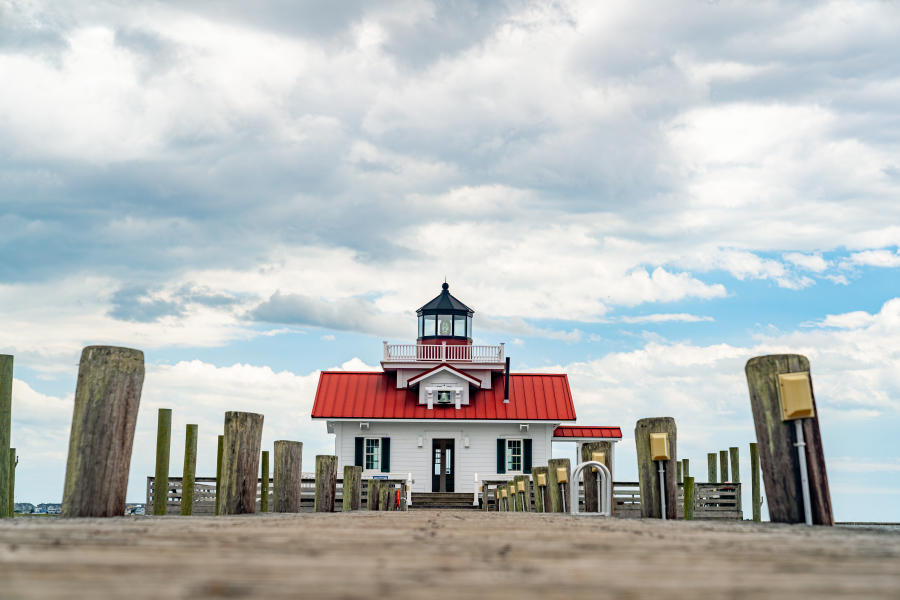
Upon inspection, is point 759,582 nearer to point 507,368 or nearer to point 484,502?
point 484,502

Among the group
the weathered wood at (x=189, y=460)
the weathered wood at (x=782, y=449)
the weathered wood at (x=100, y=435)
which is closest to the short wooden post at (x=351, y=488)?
the weathered wood at (x=189, y=460)

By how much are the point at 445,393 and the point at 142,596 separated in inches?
1408

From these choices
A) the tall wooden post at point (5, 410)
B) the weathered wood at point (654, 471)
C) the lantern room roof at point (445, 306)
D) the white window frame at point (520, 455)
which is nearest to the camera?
the weathered wood at point (654, 471)

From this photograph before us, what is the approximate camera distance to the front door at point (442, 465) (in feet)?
123

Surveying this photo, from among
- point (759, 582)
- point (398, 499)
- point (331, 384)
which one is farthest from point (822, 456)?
point (331, 384)

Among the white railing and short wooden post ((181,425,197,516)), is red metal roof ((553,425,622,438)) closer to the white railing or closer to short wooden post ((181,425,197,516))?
the white railing

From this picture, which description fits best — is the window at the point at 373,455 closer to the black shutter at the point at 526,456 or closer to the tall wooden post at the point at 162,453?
the black shutter at the point at 526,456

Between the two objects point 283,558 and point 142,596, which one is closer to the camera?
point 142,596

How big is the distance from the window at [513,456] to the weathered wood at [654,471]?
90.0 feet

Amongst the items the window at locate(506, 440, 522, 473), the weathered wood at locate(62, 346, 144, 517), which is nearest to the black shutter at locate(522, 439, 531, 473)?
the window at locate(506, 440, 522, 473)

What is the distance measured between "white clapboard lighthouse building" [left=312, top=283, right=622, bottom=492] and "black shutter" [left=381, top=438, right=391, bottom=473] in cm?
4

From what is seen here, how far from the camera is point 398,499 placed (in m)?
28.0

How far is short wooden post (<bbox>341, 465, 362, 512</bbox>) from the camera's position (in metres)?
18.1

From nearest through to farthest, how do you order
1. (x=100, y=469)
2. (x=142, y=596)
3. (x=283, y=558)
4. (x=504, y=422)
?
(x=142, y=596), (x=283, y=558), (x=100, y=469), (x=504, y=422)
